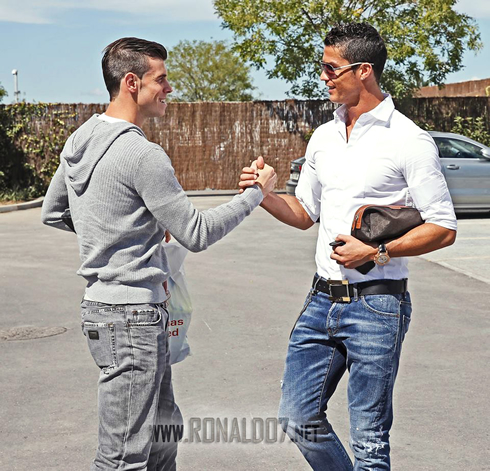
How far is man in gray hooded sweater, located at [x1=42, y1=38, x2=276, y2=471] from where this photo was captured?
9.71 ft

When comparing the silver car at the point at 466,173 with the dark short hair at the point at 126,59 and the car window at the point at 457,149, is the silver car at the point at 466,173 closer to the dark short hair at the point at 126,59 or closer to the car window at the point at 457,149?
the car window at the point at 457,149

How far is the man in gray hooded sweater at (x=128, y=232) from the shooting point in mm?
2961

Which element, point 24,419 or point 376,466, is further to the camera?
point 24,419

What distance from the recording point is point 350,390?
3.32 meters

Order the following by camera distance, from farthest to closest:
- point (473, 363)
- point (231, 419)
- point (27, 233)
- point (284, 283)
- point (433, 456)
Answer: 1. point (27, 233)
2. point (284, 283)
3. point (473, 363)
4. point (231, 419)
5. point (433, 456)

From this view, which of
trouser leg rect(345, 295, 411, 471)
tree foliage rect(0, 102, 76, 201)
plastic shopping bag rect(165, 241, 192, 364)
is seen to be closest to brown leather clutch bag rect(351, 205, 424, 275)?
trouser leg rect(345, 295, 411, 471)

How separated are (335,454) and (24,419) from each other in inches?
93.8

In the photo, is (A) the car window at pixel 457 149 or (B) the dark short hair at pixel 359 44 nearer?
(B) the dark short hair at pixel 359 44

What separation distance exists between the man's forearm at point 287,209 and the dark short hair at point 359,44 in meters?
Result: 0.71

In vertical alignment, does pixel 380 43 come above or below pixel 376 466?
above

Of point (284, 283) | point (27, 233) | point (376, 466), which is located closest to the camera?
point (376, 466)

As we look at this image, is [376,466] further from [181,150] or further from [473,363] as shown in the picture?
[181,150]

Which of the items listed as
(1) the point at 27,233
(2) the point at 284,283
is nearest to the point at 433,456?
(2) the point at 284,283

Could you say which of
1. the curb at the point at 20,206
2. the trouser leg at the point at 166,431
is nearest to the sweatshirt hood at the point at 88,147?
the trouser leg at the point at 166,431
